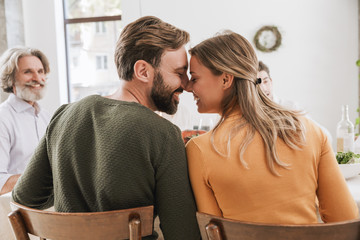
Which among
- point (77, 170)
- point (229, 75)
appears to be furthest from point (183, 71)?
point (77, 170)

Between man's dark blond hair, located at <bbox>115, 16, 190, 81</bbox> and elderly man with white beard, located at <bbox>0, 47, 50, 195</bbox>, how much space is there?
1462 mm

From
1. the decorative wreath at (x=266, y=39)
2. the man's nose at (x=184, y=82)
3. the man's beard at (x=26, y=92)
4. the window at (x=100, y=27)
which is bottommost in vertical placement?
the man's beard at (x=26, y=92)

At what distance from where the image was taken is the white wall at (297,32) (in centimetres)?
434

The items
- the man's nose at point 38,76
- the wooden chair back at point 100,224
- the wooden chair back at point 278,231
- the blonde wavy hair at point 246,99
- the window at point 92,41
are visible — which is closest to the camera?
the wooden chair back at point 278,231

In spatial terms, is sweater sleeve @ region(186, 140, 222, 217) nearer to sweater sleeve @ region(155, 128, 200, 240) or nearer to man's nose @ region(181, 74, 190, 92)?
sweater sleeve @ region(155, 128, 200, 240)

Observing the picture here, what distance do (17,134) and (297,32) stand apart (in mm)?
3664

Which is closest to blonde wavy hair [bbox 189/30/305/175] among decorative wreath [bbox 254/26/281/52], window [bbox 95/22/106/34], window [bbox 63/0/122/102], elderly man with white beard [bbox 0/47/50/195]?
elderly man with white beard [bbox 0/47/50/195]

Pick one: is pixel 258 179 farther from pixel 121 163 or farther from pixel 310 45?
pixel 310 45

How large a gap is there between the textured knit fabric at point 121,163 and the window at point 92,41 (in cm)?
410

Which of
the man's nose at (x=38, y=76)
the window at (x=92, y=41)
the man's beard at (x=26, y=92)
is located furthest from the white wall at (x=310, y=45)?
the man's beard at (x=26, y=92)

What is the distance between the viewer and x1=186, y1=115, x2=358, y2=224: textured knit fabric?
2.96 feet

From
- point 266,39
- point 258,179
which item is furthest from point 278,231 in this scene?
point 266,39

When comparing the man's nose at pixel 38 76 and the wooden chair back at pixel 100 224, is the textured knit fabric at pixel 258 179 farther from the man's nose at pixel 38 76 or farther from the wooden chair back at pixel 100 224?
the man's nose at pixel 38 76

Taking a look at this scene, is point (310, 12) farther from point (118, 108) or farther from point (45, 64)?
point (118, 108)
